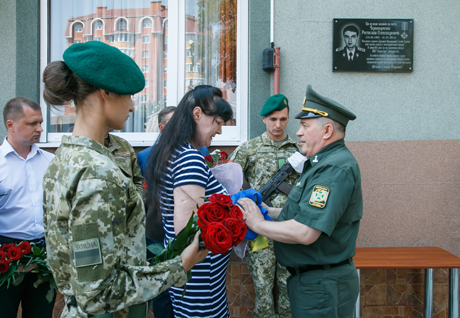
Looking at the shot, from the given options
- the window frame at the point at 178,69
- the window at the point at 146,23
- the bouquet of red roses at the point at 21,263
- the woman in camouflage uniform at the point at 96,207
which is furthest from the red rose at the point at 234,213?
the window at the point at 146,23

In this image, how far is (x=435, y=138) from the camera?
400 centimetres

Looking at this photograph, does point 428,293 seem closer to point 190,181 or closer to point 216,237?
point 190,181

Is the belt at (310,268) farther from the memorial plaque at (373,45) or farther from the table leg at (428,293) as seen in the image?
the memorial plaque at (373,45)

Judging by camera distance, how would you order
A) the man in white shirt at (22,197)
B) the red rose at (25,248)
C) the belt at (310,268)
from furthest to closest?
the man in white shirt at (22,197)
the red rose at (25,248)
the belt at (310,268)

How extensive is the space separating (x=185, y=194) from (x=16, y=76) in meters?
3.23

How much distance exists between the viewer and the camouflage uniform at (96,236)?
105cm

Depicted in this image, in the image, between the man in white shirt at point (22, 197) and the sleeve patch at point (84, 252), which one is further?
the man in white shirt at point (22, 197)

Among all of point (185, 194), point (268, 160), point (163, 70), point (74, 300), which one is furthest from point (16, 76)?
point (74, 300)

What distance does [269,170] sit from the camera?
11.8ft

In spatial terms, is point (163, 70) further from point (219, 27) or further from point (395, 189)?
point (395, 189)

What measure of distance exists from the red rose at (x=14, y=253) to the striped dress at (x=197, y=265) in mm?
997

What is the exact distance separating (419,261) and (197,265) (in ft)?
8.19

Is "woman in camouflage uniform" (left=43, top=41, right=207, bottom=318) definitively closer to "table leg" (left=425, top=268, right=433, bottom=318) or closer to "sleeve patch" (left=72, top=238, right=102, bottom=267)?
"sleeve patch" (left=72, top=238, right=102, bottom=267)

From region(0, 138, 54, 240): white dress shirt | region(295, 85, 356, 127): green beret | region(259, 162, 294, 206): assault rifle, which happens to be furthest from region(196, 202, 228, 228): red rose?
region(259, 162, 294, 206): assault rifle
